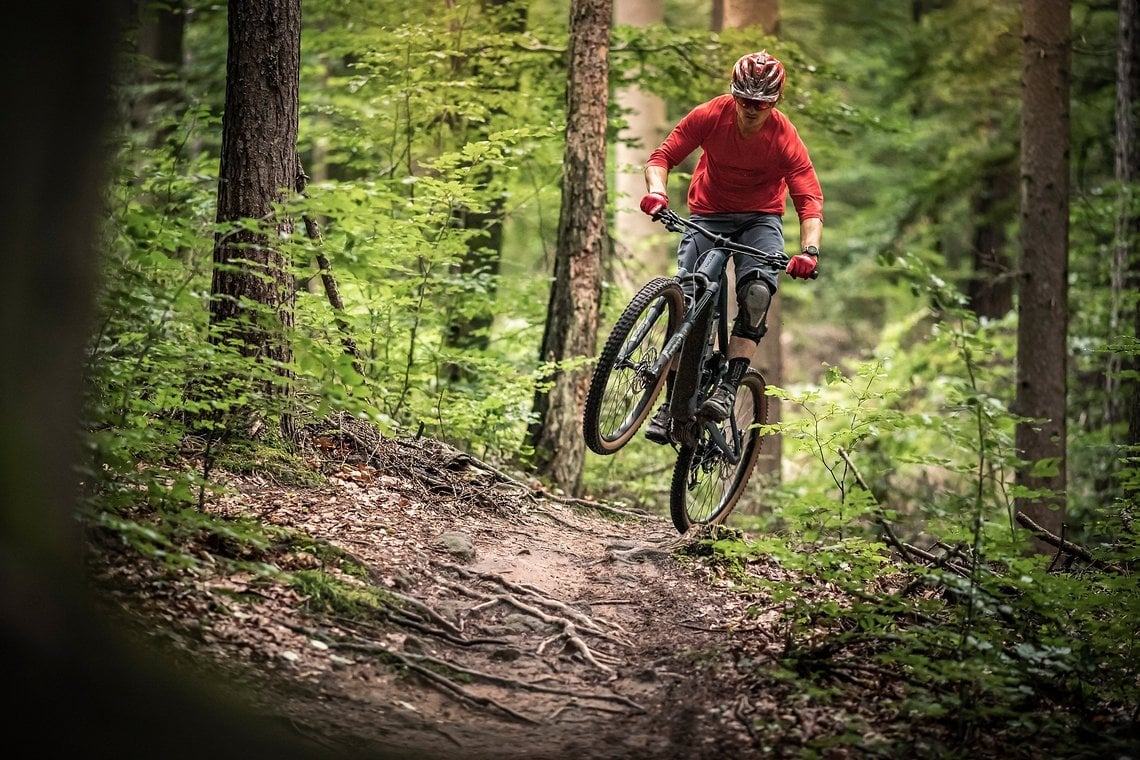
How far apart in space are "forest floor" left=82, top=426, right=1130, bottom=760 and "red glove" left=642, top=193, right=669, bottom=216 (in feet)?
7.22

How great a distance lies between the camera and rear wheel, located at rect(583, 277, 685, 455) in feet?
18.2

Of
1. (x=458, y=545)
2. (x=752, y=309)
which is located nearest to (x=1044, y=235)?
(x=752, y=309)

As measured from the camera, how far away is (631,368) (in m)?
5.77

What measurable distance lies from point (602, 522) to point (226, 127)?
3.85m

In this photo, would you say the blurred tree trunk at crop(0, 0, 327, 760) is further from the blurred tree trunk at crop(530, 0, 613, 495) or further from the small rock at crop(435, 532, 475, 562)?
the blurred tree trunk at crop(530, 0, 613, 495)

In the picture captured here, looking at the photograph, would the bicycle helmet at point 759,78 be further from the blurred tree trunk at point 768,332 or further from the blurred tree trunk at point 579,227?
the blurred tree trunk at point 768,332

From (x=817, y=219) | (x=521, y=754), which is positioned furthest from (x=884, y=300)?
(x=521, y=754)

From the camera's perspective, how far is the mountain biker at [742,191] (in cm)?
594

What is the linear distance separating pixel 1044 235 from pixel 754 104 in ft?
18.5

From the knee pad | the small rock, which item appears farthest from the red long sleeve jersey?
the small rock

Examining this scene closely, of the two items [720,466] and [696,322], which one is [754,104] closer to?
[696,322]

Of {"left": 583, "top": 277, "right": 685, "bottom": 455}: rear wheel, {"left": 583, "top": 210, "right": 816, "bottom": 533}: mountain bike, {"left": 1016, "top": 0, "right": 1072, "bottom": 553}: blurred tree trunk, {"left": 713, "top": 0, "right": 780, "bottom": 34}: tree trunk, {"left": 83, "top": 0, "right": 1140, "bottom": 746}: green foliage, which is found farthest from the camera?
{"left": 713, "top": 0, "right": 780, "bottom": 34}: tree trunk

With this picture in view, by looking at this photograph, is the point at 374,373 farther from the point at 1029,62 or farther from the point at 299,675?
the point at 1029,62

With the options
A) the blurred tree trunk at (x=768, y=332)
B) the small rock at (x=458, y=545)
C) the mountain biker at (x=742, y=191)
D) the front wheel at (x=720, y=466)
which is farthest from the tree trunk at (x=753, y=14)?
the small rock at (x=458, y=545)
